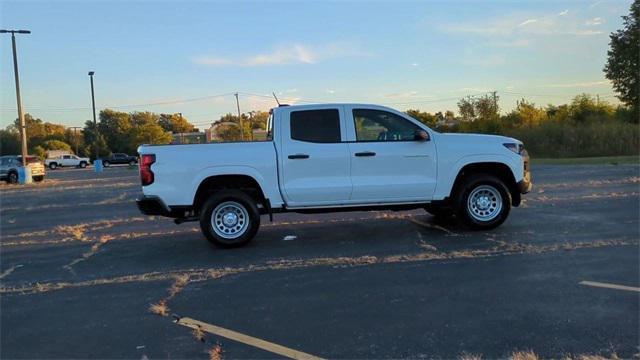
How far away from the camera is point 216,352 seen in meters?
4.04

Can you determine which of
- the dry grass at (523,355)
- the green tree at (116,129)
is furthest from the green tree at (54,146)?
the dry grass at (523,355)

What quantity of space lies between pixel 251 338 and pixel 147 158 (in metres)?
3.99

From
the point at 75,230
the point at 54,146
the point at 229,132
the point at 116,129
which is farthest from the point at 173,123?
the point at 75,230

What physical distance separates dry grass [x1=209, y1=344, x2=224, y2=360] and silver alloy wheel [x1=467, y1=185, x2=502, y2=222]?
5.18 meters

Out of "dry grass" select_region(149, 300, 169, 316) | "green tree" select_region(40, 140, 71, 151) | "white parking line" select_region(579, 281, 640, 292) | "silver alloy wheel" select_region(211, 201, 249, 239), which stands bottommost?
"white parking line" select_region(579, 281, 640, 292)

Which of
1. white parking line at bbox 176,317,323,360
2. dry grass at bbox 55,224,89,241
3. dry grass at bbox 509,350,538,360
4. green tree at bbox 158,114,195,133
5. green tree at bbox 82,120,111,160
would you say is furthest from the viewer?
green tree at bbox 158,114,195,133

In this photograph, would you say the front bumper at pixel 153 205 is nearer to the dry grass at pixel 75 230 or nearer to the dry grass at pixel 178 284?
the dry grass at pixel 178 284

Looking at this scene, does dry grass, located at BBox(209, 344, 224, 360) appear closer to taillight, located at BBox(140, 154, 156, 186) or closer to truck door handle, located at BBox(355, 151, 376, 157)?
taillight, located at BBox(140, 154, 156, 186)

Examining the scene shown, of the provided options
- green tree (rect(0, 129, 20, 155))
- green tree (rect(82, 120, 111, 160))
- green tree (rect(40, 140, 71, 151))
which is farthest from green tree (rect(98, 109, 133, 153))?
green tree (rect(0, 129, 20, 155))

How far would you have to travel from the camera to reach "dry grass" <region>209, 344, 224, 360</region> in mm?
3953

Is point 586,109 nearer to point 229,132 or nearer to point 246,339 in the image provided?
point 229,132

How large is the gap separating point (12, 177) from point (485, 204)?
30.3 meters

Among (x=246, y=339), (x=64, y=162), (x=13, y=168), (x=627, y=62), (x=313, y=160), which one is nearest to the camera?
(x=246, y=339)

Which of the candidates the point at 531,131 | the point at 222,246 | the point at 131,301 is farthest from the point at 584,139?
the point at 131,301
